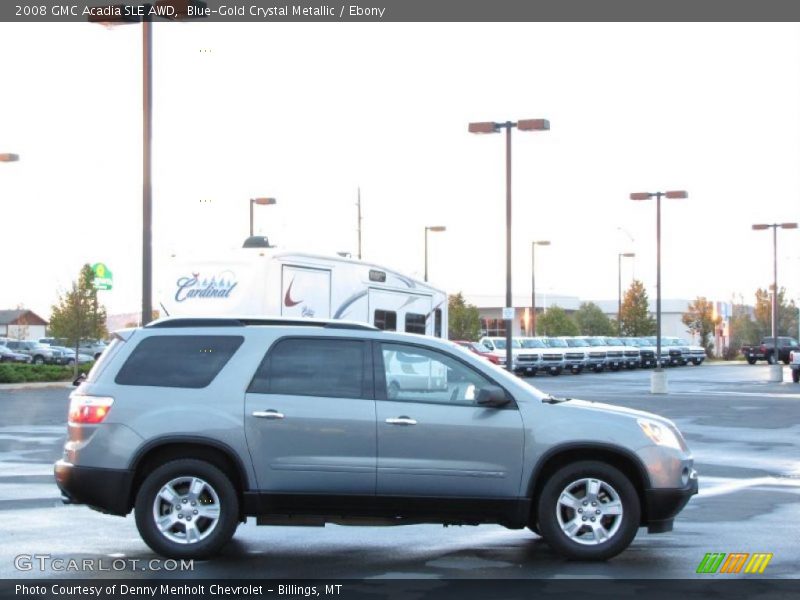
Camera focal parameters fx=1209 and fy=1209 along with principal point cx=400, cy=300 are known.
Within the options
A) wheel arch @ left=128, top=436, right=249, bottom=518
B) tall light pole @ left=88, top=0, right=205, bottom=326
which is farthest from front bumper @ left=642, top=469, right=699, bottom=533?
tall light pole @ left=88, top=0, right=205, bottom=326

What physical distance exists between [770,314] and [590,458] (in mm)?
107613

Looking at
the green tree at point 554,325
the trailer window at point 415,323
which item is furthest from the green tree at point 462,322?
the trailer window at point 415,323

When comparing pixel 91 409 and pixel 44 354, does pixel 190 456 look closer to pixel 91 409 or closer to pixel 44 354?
pixel 91 409

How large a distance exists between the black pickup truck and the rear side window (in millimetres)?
65066

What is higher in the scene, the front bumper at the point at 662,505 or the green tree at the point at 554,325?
the green tree at the point at 554,325

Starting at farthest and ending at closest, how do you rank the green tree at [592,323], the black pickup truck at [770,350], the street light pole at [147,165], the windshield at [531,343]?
the green tree at [592,323]
the black pickup truck at [770,350]
the windshield at [531,343]
the street light pole at [147,165]

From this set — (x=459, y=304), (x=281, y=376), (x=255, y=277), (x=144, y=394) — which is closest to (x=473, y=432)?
(x=281, y=376)

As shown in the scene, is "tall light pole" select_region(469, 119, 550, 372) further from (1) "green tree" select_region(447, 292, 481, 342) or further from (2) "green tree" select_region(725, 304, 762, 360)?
(2) "green tree" select_region(725, 304, 762, 360)

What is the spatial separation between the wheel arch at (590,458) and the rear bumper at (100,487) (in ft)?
10.0

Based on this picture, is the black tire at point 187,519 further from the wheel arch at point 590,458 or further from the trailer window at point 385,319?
the trailer window at point 385,319

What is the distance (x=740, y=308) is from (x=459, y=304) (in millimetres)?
79385

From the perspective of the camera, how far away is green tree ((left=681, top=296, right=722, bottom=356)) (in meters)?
100

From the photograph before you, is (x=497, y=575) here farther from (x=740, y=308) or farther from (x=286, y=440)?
(x=740, y=308)

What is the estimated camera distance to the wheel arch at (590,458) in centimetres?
919
